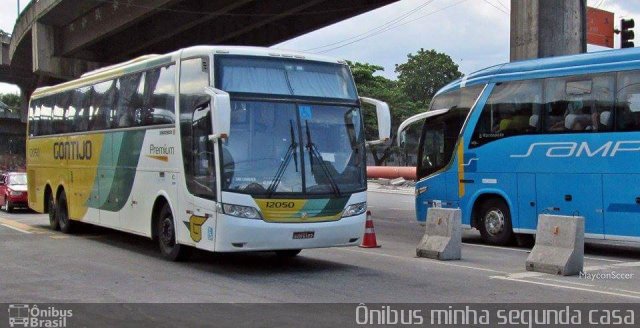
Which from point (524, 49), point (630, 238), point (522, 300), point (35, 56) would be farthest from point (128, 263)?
point (35, 56)

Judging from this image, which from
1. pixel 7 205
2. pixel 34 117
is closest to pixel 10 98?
pixel 7 205

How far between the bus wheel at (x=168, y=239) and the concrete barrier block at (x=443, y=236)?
4294 mm

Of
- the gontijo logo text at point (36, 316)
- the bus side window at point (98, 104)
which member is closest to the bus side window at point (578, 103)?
the bus side window at point (98, 104)

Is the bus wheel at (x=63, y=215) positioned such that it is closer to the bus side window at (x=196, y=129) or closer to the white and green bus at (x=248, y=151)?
the white and green bus at (x=248, y=151)

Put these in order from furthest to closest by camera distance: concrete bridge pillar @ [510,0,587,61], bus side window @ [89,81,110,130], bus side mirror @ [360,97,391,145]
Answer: concrete bridge pillar @ [510,0,587,61] → bus side window @ [89,81,110,130] → bus side mirror @ [360,97,391,145]

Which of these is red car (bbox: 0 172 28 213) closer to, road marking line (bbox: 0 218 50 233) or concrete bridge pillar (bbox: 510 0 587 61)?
road marking line (bbox: 0 218 50 233)

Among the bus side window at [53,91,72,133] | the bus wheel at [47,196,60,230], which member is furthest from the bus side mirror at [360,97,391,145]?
the bus wheel at [47,196,60,230]

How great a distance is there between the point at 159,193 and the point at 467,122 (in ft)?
23.9

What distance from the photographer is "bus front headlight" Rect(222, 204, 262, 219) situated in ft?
36.6

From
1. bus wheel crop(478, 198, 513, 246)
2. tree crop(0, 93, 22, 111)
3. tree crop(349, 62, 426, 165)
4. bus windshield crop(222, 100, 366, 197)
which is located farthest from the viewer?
tree crop(0, 93, 22, 111)

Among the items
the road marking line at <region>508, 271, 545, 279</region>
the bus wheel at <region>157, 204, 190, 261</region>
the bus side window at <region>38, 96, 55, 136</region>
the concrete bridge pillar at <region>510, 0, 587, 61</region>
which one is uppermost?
the concrete bridge pillar at <region>510, 0, 587, 61</region>

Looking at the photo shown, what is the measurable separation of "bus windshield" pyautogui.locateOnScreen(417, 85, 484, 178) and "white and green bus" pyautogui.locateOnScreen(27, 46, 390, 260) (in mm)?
5340

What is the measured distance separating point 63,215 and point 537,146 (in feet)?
36.2

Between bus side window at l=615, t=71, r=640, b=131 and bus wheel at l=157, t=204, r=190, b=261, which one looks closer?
bus wheel at l=157, t=204, r=190, b=261
